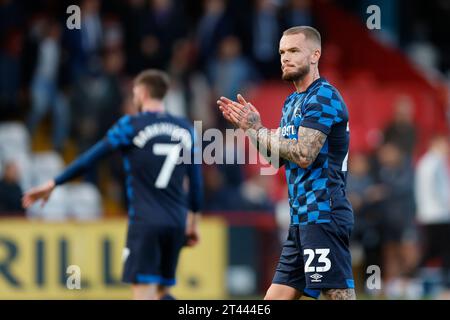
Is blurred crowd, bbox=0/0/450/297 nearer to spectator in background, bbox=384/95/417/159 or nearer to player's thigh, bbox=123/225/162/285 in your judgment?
spectator in background, bbox=384/95/417/159

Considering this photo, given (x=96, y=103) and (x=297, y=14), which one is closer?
(x=96, y=103)

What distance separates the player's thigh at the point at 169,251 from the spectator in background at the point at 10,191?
5.60 meters

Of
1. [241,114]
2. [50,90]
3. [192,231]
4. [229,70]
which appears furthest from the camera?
[229,70]

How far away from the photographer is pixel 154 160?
879 cm

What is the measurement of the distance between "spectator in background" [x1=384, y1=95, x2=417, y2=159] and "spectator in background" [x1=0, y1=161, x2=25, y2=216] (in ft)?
19.4

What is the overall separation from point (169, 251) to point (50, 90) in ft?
25.3

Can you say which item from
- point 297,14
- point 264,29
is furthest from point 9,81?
point 297,14

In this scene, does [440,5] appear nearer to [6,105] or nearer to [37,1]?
[37,1]

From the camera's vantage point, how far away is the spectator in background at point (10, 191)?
14000 mm

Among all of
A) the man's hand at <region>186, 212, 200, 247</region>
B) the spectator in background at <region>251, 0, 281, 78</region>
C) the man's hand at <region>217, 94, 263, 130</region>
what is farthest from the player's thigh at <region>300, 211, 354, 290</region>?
the spectator in background at <region>251, 0, 281, 78</region>

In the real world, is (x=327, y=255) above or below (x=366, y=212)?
above

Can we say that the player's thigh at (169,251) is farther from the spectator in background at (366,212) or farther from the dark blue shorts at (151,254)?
the spectator in background at (366,212)

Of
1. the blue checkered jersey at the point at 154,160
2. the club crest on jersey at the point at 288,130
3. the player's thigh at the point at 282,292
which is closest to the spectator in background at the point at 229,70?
the blue checkered jersey at the point at 154,160

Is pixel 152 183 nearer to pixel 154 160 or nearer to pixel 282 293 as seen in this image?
pixel 154 160
